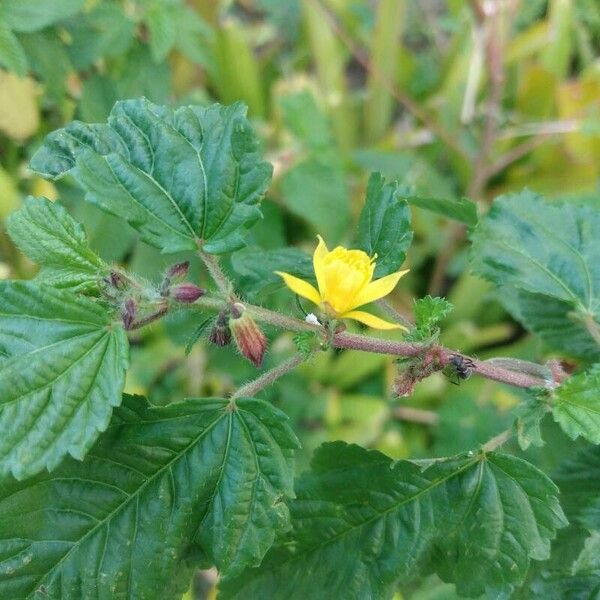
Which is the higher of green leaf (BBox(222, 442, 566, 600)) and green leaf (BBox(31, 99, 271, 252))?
green leaf (BBox(31, 99, 271, 252))

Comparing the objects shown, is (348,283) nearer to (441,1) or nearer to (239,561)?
(239,561)

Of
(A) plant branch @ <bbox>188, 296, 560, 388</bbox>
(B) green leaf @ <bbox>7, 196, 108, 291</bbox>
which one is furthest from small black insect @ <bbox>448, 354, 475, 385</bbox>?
(B) green leaf @ <bbox>7, 196, 108, 291</bbox>

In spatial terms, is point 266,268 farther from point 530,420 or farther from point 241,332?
point 530,420

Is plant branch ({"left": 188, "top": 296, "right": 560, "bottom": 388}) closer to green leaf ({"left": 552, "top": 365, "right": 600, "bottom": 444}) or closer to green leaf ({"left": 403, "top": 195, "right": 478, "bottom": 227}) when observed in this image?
green leaf ({"left": 552, "top": 365, "right": 600, "bottom": 444})

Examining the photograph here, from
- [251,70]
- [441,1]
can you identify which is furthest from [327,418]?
[441,1]

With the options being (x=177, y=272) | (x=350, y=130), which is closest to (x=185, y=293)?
(x=177, y=272)

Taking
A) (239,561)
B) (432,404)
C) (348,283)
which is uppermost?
(348,283)

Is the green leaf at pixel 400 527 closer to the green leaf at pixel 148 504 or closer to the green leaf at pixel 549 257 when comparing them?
the green leaf at pixel 148 504
